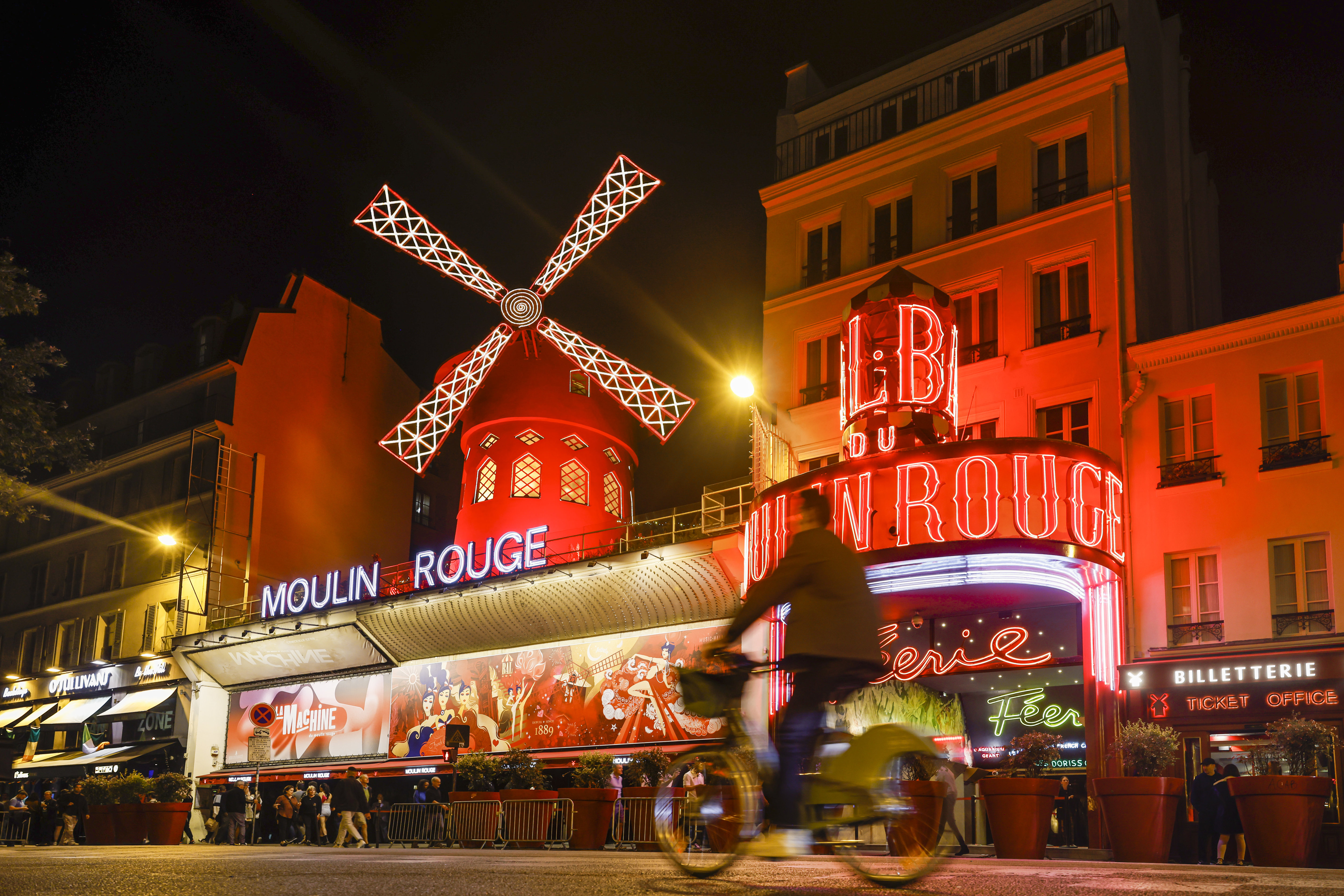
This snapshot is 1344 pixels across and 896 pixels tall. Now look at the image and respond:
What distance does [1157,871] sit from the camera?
7.54 meters

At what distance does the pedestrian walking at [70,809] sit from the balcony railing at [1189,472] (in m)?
18.0

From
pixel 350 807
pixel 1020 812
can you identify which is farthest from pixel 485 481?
pixel 1020 812

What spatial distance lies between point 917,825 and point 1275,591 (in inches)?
505

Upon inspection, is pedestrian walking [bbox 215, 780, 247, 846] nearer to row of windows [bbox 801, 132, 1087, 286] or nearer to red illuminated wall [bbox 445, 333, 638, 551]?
red illuminated wall [bbox 445, 333, 638, 551]

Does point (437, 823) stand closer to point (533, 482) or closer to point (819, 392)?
point (819, 392)

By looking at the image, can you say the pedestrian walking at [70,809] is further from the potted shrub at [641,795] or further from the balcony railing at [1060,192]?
the balcony railing at [1060,192]

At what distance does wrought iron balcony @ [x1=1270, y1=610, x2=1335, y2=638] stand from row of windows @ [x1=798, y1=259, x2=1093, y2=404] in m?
4.85

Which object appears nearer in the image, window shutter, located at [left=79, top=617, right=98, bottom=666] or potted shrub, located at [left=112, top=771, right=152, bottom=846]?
potted shrub, located at [left=112, top=771, right=152, bottom=846]

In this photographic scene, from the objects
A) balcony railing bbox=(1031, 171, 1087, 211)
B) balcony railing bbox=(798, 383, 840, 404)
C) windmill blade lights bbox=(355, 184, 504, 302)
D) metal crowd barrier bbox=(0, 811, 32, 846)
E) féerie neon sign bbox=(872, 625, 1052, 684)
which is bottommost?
metal crowd barrier bbox=(0, 811, 32, 846)

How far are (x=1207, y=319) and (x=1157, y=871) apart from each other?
57.8 feet

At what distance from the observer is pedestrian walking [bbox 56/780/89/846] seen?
20625mm

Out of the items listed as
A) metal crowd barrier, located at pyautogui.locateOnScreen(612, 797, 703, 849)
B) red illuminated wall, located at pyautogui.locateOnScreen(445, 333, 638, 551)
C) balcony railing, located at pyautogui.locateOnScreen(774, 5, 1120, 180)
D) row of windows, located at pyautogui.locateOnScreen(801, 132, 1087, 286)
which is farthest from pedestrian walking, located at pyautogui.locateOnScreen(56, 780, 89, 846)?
balcony railing, located at pyautogui.locateOnScreen(774, 5, 1120, 180)

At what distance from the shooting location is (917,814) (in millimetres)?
5016

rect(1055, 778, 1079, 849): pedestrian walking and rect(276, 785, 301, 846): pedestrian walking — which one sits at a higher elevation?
rect(1055, 778, 1079, 849): pedestrian walking
